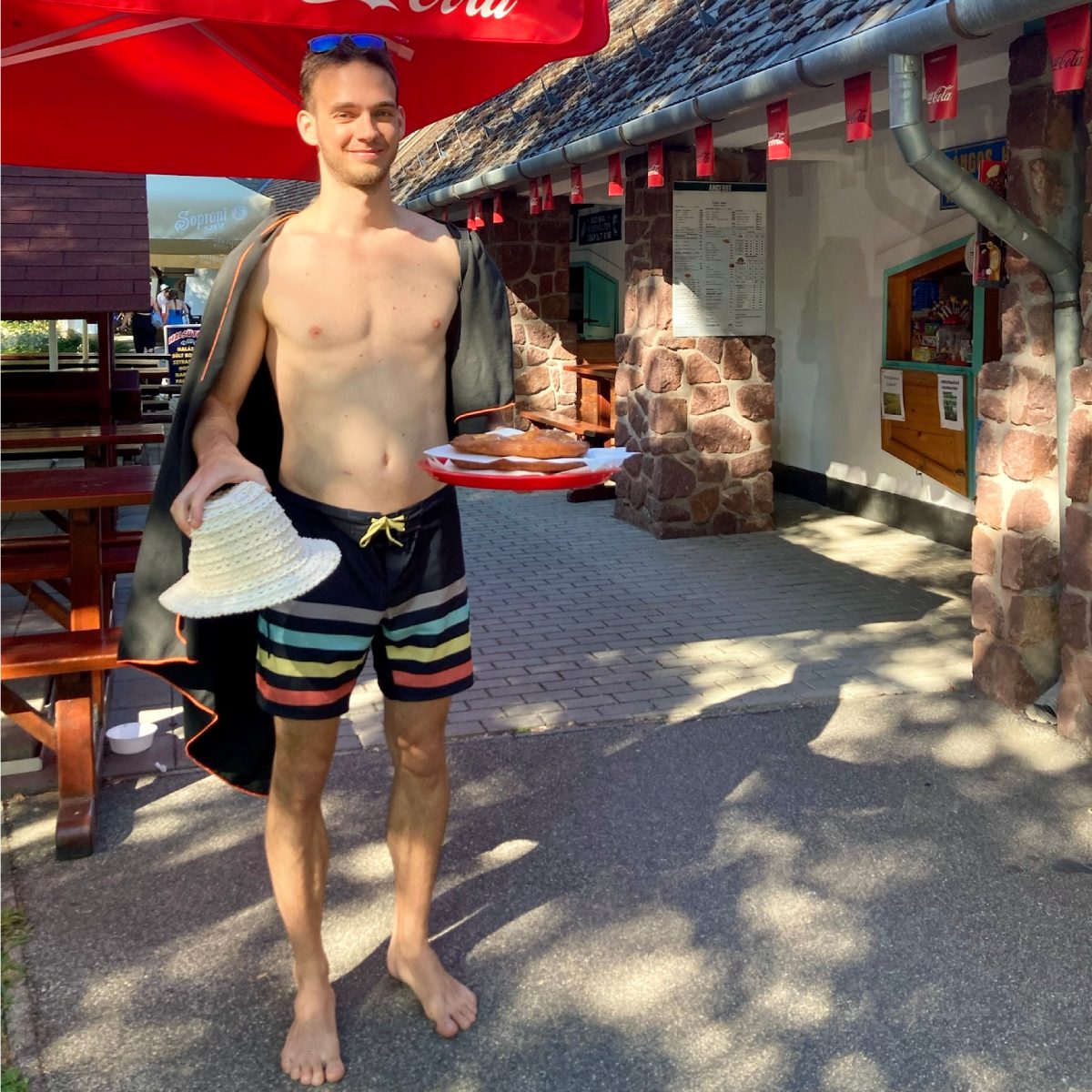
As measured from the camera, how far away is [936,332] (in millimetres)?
8359

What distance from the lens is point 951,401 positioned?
8180mm

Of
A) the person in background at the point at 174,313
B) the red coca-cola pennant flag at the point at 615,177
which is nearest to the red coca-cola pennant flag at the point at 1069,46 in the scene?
the red coca-cola pennant flag at the point at 615,177

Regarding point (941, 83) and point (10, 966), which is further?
point (941, 83)

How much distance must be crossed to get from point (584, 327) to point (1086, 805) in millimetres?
10193

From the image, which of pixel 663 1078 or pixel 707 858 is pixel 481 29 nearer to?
pixel 707 858

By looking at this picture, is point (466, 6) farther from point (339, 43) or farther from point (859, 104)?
point (859, 104)

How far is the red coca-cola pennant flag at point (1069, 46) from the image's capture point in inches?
161

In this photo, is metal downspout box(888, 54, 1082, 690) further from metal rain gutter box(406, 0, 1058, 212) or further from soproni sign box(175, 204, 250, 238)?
soproni sign box(175, 204, 250, 238)

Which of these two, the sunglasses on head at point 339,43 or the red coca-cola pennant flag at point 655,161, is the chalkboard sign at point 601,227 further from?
the sunglasses on head at point 339,43

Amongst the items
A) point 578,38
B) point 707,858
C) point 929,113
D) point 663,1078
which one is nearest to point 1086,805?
point 707,858

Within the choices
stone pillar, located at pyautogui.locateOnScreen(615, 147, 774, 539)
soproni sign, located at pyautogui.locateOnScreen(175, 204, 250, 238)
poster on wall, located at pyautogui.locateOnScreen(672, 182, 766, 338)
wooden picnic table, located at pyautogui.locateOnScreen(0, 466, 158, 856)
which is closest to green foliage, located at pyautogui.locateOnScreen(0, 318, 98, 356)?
soproni sign, located at pyautogui.locateOnScreen(175, 204, 250, 238)

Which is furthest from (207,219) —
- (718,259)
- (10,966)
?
A: (10,966)

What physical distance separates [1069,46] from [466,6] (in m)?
1.98

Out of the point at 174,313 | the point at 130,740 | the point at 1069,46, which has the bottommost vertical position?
the point at 130,740
